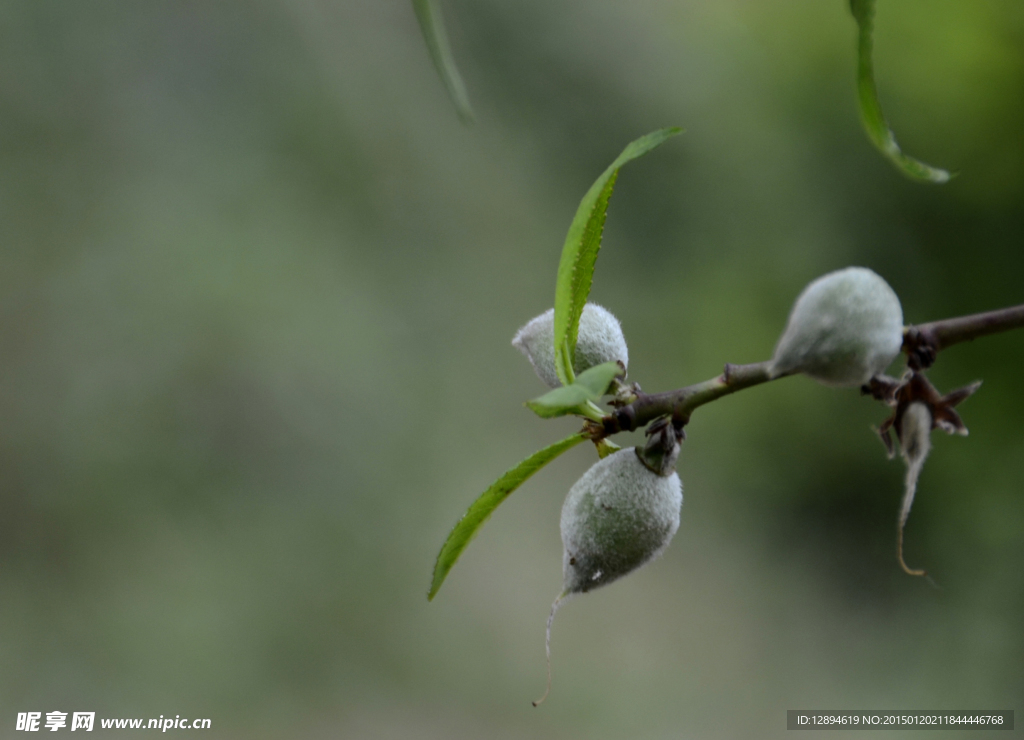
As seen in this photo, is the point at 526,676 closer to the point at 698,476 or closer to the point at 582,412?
the point at 698,476

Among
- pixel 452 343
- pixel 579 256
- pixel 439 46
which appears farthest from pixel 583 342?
pixel 452 343

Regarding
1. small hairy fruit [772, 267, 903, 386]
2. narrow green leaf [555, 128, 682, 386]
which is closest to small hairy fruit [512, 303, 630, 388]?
narrow green leaf [555, 128, 682, 386]

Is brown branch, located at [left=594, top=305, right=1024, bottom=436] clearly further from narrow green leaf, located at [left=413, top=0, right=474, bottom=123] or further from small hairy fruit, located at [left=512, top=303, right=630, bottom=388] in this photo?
narrow green leaf, located at [left=413, top=0, right=474, bottom=123]

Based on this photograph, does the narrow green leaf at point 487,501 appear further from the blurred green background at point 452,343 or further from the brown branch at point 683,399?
the blurred green background at point 452,343

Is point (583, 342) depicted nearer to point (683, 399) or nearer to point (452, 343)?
point (683, 399)

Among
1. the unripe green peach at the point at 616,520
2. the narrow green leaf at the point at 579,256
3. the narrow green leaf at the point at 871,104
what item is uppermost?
the narrow green leaf at the point at 871,104

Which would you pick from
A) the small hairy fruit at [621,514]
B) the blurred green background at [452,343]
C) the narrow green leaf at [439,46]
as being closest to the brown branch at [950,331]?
the small hairy fruit at [621,514]

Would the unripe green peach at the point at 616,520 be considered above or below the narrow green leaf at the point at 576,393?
below
